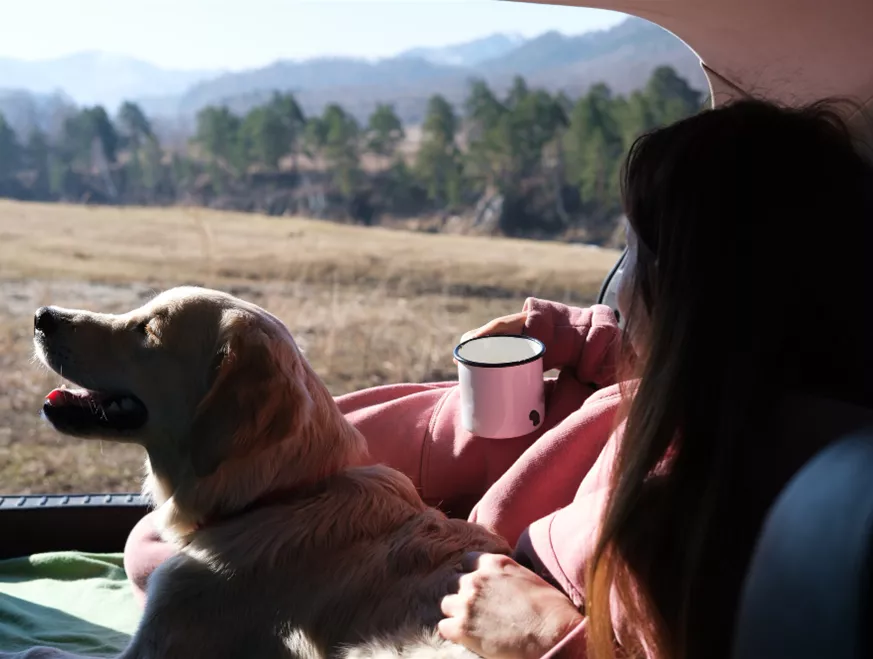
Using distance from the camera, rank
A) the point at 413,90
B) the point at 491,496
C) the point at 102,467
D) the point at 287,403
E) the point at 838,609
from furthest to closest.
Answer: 1. the point at 413,90
2. the point at 102,467
3. the point at 491,496
4. the point at 287,403
5. the point at 838,609

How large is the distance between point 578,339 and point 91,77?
3.74 meters

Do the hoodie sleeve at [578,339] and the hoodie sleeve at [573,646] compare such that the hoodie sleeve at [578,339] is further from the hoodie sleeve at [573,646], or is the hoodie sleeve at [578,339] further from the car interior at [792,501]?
the hoodie sleeve at [573,646]

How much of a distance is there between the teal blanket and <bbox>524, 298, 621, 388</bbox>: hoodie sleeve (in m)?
1.08

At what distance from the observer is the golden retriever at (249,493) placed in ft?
3.87

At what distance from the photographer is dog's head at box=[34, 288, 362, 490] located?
1256 mm

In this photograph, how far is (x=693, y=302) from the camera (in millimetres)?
870

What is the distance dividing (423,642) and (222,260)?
3.38 meters

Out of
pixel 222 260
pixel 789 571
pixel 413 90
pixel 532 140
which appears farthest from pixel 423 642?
pixel 413 90

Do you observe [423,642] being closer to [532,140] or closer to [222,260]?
[222,260]

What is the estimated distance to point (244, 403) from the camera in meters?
1.25

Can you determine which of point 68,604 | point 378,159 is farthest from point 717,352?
point 378,159

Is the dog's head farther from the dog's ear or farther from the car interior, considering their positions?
the car interior

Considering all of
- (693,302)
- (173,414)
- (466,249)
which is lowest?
(466,249)

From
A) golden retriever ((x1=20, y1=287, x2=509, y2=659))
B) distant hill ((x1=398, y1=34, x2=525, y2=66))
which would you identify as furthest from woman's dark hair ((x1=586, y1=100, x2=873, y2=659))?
distant hill ((x1=398, y1=34, x2=525, y2=66))
